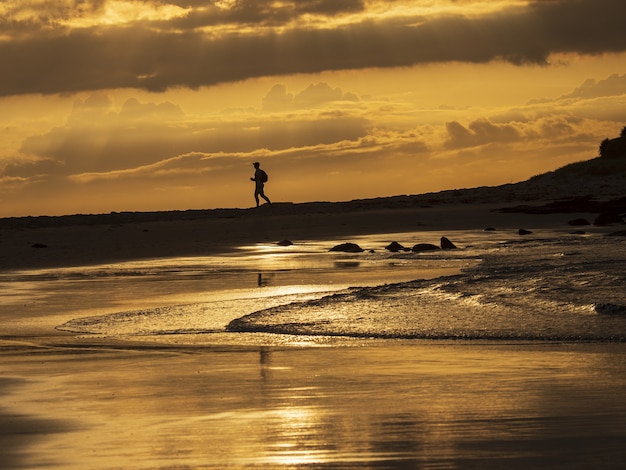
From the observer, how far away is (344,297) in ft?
50.5

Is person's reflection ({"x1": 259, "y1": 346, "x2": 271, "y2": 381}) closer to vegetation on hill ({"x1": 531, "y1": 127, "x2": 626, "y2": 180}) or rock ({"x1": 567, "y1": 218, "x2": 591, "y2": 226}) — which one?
rock ({"x1": 567, "y1": 218, "x2": 591, "y2": 226})

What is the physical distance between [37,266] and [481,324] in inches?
572

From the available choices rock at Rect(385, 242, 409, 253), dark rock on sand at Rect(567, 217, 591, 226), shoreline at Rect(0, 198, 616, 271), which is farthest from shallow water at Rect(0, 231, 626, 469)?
dark rock on sand at Rect(567, 217, 591, 226)

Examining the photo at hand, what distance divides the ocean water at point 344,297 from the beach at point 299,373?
0.19ft

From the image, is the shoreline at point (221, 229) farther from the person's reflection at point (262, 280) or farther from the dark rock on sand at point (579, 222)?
the person's reflection at point (262, 280)

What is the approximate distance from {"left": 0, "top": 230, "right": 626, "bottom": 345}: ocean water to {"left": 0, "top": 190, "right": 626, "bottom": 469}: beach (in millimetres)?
57

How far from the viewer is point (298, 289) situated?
17297 millimetres

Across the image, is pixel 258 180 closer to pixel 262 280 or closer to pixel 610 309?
pixel 262 280

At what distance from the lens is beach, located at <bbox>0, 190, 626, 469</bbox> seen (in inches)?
281

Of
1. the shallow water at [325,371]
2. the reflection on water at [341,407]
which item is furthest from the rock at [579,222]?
the reflection on water at [341,407]

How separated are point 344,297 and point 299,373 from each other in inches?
219

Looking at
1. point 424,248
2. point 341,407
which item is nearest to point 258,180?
point 424,248

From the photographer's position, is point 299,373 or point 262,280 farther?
point 262,280

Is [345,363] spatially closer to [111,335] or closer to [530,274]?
[111,335]
